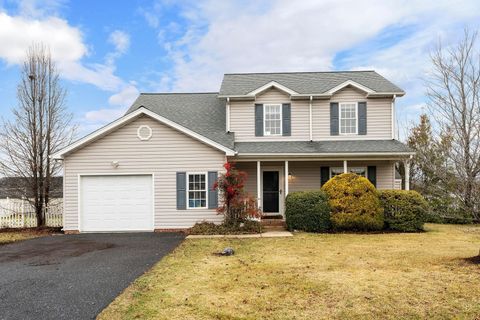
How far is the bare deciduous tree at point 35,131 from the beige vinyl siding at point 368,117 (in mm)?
11797

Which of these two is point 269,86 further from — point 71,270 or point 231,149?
point 71,270

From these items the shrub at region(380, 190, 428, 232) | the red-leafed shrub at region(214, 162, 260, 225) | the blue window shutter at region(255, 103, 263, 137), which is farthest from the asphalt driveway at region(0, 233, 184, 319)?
the shrub at region(380, 190, 428, 232)

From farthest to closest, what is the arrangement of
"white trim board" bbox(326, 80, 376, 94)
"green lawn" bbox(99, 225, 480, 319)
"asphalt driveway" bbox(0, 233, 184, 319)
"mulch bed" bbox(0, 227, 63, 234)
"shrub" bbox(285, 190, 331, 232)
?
"white trim board" bbox(326, 80, 376, 94) < "mulch bed" bbox(0, 227, 63, 234) < "shrub" bbox(285, 190, 331, 232) < "asphalt driveway" bbox(0, 233, 184, 319) < "green lawn" bbox(99, 225, 480, 319)

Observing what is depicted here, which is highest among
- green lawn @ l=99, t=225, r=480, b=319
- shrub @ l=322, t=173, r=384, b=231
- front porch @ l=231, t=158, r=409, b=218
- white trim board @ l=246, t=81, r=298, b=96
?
white trim board @ l=246, t=81, r=298, b=96

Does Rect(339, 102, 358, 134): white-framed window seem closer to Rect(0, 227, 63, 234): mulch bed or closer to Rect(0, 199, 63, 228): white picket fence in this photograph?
Rect(0, 227, 63, 234): mulch bed

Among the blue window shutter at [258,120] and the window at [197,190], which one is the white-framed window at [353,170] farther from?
the window at [197,190]

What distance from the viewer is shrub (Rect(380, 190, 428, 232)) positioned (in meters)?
12.0

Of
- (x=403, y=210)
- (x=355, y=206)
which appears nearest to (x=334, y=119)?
(x=355, y=206)

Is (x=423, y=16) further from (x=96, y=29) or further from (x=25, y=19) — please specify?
(x=25, y=19)

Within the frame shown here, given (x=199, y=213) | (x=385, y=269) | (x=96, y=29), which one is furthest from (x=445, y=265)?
(x=96, y=29)

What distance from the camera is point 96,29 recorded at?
17.0 meters

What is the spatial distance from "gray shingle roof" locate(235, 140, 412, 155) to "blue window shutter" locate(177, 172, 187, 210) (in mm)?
2454

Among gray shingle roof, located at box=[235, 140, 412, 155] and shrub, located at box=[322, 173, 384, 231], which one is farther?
gray shingle roof, located at box=[235, 140, 412, 155]

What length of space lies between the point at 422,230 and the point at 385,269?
687 cm
